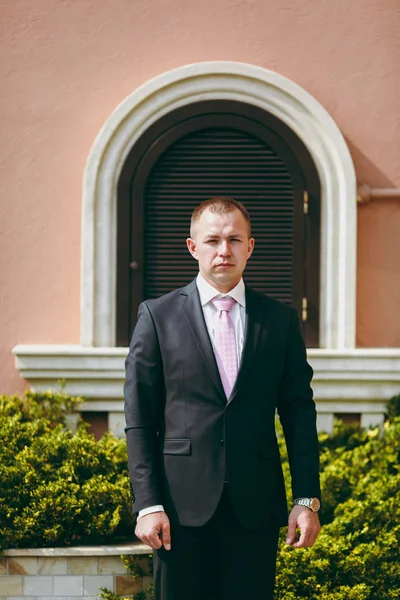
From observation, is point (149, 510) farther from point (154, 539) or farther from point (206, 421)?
point (206, 421)

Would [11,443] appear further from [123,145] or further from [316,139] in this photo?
[316,139]

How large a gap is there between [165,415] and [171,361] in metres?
0.19

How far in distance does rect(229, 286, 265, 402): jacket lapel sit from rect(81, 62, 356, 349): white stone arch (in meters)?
2.13

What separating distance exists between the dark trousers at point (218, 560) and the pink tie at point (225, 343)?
15.3 inches

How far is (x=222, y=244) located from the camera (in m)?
3.09

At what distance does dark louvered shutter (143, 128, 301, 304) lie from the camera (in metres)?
5.41

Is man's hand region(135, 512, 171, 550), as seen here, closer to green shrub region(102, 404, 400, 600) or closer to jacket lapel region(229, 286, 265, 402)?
jacket lapel region(229, 286, 265, 402)

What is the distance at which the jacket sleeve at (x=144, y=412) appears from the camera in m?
3.02

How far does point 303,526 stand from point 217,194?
9.06 ft

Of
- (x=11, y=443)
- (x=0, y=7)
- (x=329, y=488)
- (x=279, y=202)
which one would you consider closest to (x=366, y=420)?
(x=329, y=488)

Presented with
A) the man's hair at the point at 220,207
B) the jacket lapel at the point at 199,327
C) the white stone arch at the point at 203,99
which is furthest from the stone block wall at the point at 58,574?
the man's hair at the point at 220,207

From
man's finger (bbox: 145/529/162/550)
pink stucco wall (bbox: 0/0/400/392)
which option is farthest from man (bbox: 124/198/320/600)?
pink stucco wall (bbox: 0/0/400/392)

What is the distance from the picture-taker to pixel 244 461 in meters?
3.06

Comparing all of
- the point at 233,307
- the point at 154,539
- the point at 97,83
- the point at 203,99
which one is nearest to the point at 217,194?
the point at 203,99
